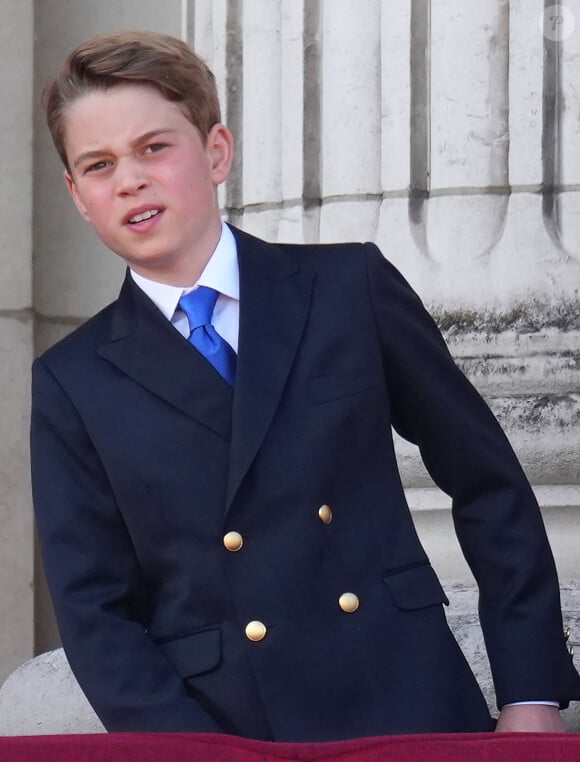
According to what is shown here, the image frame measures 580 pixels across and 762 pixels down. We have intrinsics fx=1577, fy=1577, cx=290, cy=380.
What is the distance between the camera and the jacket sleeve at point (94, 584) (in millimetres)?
1717

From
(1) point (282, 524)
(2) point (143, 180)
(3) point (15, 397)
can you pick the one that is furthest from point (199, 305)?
(3) point (15, 397)

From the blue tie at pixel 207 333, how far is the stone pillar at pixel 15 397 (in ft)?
5.54

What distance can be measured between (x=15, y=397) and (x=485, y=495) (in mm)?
1841

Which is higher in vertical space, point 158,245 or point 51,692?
point 158,245

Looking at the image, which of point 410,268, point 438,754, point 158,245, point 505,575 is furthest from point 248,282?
point 410,268

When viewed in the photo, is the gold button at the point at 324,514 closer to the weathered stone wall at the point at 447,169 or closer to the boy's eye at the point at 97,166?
the boy's eye at the point at 97,166

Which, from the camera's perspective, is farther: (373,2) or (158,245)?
(373,2)

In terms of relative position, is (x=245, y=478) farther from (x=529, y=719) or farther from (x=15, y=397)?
(x=15, y=397)

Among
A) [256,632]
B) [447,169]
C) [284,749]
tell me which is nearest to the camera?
[284,749]

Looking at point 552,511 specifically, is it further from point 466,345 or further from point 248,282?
point 248,282

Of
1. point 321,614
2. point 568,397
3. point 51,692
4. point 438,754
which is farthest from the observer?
point 568,397

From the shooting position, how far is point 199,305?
1.84 m

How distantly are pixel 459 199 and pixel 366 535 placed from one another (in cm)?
116

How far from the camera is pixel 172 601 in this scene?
1.78 meters
